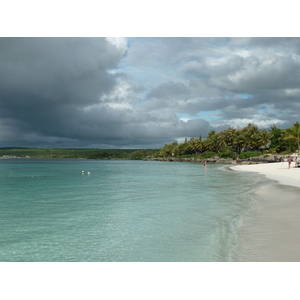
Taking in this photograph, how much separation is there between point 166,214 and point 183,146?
150m

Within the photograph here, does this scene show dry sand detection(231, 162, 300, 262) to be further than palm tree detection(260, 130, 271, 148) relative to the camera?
No

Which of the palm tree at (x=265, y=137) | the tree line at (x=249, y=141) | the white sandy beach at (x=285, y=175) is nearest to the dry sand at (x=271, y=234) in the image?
the white sandy beach at (x=285, y=175)

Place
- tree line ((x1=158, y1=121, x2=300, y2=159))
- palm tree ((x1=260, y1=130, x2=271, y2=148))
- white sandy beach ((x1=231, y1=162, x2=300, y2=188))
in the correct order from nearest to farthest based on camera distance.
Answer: white sandy beach ((x1=231, y1=162, x2=300, y2=188)) < tree line ((x1=158, y1=121, x2=300, y2=159)) < palm tree ((x1=260, y1=130, x2=271, y2=148))

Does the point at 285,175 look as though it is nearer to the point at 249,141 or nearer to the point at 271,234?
the point at 271,234

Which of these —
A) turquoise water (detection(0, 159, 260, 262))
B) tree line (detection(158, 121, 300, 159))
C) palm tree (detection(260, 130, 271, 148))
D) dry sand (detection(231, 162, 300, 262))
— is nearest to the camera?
dry sand (detection(231, 162, 300, 262))

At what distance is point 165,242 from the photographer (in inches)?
353

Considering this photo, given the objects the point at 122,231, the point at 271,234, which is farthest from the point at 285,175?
the point at 122,231

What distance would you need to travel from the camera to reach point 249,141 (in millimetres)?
99938

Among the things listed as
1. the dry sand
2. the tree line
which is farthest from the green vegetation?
the dry sand

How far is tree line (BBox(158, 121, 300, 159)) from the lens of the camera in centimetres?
8451

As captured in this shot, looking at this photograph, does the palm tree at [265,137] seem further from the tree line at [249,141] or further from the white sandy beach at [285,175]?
the white sandy beach at [285,175]

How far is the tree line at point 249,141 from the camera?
277 feet

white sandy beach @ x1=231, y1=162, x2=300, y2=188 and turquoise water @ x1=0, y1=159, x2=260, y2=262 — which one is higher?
white sandy beach @ x1=231, y1=162, x2=300, y2=188

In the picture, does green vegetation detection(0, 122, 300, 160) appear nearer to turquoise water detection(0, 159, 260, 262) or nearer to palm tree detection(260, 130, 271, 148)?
palm tree detection(260, 130, 271, 148)
